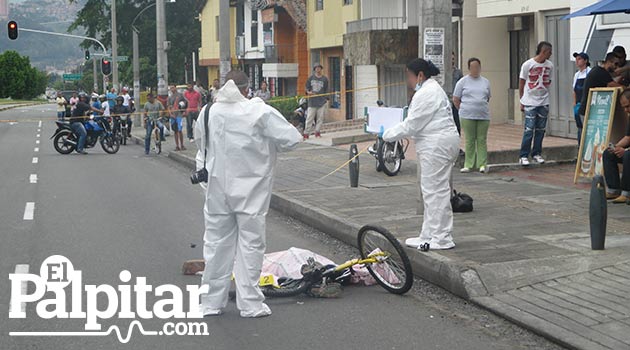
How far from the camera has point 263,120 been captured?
7562 mm

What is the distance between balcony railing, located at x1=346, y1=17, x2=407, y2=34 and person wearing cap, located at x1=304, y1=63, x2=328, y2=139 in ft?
16.4

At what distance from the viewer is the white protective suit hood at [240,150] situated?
24.6 feet

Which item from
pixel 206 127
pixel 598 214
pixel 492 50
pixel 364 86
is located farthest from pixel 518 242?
pixel 364 86

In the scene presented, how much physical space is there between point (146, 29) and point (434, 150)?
6029cm

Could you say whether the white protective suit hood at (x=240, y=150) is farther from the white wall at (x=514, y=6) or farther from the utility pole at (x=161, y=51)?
the utility pole at (x=161, y=51)

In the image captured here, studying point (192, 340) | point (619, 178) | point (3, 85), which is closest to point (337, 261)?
point (192, 340)

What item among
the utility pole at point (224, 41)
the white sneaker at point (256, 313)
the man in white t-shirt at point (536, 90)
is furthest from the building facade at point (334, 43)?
the white sneaker at point (256, 313)

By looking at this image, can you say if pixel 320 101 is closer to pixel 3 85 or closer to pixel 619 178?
pixel 619 178

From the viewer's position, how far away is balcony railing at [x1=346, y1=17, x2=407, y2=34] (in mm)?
31328

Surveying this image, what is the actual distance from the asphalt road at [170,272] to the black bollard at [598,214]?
1.62 metres

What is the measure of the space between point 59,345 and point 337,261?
3.77 meters

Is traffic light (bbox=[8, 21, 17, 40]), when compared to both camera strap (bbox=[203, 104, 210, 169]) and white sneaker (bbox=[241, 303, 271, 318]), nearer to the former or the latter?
camera strap (bbox=[203, 104, 210, 169])

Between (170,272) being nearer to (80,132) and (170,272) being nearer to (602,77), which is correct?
(602,77)

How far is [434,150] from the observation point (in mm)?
9320
